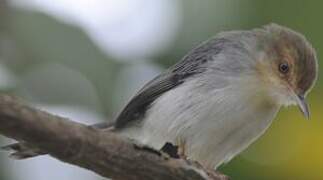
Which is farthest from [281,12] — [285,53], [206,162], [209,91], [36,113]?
[36,113]

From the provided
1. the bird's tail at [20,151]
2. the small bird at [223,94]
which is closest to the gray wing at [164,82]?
the small bird at [223,94]

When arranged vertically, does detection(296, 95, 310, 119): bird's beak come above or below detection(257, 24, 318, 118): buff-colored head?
below

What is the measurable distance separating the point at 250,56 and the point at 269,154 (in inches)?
25.2

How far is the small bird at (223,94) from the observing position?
4.61m

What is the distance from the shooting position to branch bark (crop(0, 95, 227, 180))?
10.2ft

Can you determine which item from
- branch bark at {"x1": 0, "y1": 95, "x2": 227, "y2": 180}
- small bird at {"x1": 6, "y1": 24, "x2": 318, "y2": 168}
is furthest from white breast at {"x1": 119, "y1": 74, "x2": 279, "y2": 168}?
branch bark at {"x1": 0, "y1": 95, "x2": 227, "y2": 180}

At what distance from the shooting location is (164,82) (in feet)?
16.3

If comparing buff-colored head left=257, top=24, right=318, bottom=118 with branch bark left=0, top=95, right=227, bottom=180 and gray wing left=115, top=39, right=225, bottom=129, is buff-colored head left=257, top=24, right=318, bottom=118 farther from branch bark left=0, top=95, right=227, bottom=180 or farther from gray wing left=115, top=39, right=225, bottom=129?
branch bark left=0, top=95, right=227, bottom=180

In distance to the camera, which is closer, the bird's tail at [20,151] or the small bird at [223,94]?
the bird's tail at [20,151]

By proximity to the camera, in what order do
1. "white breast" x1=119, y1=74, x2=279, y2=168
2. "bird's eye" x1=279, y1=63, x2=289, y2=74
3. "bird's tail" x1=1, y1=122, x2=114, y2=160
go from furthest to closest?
"bird's eye" x1=279, y1=63, x2=289, y2=74 → "white breast" x1=119, y1=74, x2=279, y2=168 → "bird's tail" x1=1, y1=122, x2=114, y2=160

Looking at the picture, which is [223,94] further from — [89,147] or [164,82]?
[89,147]

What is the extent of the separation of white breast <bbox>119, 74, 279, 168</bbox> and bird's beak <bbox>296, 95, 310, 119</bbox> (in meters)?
0.15

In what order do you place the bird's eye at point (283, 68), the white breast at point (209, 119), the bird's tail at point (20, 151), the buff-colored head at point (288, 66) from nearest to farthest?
the bird's tail at point (20, 151) < the white breast at point (209, 119) < the buff-colored head at point (288, 66) < the bird's eye at point (283, 68)

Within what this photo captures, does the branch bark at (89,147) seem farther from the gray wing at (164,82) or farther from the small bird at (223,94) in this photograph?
the gray wing at (164,82)
